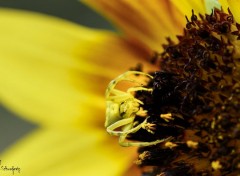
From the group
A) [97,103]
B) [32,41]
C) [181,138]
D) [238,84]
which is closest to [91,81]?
[97,103]

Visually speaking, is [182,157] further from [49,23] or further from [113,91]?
[49,23]

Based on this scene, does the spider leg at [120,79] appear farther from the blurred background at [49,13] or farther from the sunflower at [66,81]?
the blurred background at [49,13]

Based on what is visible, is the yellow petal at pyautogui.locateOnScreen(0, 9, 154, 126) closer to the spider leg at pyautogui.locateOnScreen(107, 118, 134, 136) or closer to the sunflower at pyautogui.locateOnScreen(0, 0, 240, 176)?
the sunflower at pyautogui.locateOnScreen(0, 0, 240, 176)

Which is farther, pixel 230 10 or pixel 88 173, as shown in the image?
pixel 88 173

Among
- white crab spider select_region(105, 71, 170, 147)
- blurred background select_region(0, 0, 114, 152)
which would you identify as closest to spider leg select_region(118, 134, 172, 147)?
white crab spider select_region(105, 71, 170, 147)

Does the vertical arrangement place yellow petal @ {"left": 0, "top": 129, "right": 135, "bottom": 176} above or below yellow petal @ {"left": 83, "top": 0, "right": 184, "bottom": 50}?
below

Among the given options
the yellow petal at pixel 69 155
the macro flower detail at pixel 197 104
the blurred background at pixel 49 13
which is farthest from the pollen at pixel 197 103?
the blurred background at pixel 49 13

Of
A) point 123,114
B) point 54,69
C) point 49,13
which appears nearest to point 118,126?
point 123,114
